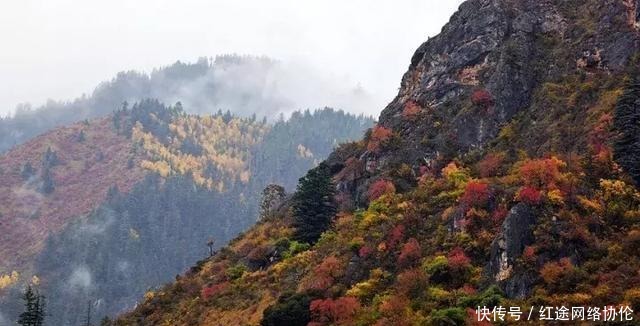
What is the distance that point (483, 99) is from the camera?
227 feet

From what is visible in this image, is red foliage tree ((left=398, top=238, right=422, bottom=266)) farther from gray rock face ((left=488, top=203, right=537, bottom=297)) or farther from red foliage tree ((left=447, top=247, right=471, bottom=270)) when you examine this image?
gray rock face ((left=488, top=203, right=537, bottom=297))

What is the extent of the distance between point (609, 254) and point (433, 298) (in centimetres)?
1031

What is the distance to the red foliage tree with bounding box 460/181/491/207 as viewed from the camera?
50331 mm

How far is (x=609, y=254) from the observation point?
41969 mm

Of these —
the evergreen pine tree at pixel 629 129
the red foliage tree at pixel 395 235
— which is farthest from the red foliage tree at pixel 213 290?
the evergreen pine tree at pixel 629 129

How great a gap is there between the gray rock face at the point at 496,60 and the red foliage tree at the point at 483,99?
0.19 metres

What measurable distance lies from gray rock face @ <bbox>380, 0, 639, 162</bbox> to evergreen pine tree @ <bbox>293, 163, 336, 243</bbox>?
8.52 meters

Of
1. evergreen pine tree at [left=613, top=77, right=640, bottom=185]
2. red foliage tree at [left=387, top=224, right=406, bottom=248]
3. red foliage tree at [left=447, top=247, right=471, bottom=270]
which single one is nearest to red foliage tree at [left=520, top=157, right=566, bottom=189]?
evergreen pine tree at [left=613, top=77, right=640, bottom=185]

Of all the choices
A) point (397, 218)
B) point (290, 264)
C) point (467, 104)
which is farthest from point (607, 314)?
point (467, 104)

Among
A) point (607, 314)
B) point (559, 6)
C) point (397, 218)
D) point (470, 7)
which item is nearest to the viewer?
point (607, 314)

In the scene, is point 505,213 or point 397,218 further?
point 397,218

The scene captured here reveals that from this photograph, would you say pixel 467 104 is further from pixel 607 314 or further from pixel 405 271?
pixel 607 314

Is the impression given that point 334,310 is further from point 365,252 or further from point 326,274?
point 365,252

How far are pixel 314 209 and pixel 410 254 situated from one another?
71.2 ft
